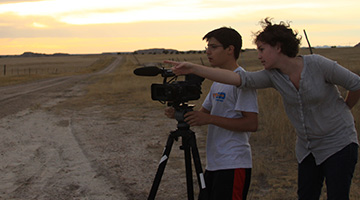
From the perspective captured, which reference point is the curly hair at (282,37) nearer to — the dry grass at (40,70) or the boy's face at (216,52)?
the boy's face at (216,52)

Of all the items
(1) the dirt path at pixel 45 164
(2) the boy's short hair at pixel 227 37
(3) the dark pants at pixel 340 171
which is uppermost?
(2) the boy's short hair at pixel 227 37

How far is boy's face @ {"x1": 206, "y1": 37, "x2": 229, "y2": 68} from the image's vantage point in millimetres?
2707

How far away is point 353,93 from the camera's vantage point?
2.55m

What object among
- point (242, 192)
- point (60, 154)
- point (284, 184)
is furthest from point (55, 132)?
point (242, 192)

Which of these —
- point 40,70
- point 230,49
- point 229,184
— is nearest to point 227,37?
point 230,49

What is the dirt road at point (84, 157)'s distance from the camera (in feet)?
15.4

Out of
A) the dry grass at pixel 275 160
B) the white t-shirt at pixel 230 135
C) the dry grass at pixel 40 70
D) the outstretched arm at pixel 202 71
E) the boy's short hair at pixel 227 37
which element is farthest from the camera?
the dry grass at pixel 40 70

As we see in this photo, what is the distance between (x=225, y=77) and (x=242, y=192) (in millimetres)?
799

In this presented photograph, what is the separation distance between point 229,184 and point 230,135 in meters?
0.31

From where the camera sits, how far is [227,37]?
2.70 meters

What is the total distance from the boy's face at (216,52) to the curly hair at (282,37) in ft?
0.97

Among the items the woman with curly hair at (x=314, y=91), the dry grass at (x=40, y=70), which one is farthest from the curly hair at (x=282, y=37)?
the dry grass at (x=40, y=70)

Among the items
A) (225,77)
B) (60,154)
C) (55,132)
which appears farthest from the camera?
(55,132)

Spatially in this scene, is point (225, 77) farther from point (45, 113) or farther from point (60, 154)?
point (45, 113)
